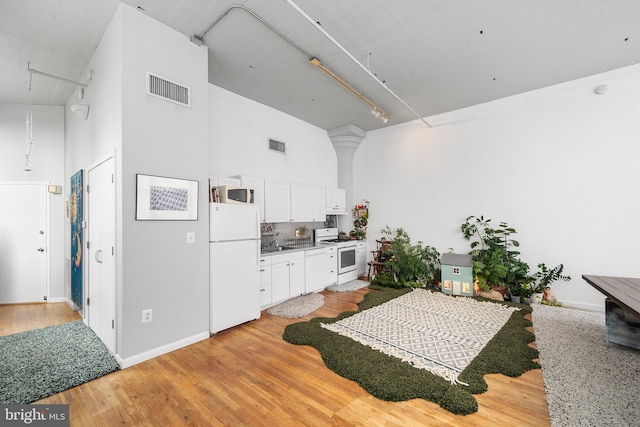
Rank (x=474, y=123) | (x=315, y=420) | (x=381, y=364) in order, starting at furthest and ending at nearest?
(x=474, y=123)
(x=381, y=364)
(x=315, y=420)

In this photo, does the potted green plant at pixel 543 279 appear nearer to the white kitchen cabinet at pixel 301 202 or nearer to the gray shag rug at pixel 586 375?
the gray shag rug at pixel 586 375

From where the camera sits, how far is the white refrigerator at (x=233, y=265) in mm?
3346

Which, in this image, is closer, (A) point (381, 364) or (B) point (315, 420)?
(B) point (315, 420)

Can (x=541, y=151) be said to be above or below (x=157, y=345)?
above

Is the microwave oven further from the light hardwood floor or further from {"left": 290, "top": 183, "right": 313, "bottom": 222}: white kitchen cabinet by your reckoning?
the light hardwood floor

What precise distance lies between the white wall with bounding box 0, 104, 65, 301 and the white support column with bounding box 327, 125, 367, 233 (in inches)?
206

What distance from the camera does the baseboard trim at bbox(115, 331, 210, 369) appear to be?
8.70 ft

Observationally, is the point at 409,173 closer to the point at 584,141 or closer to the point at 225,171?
the point at 584,141

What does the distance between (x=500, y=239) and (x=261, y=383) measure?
4.63 m

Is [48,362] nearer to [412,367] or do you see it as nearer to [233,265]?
[233,265]

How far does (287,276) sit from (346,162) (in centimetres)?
337

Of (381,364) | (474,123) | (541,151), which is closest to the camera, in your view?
(381,364)

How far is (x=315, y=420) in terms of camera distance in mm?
1936

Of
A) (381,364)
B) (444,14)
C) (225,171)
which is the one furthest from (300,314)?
(444,14)
